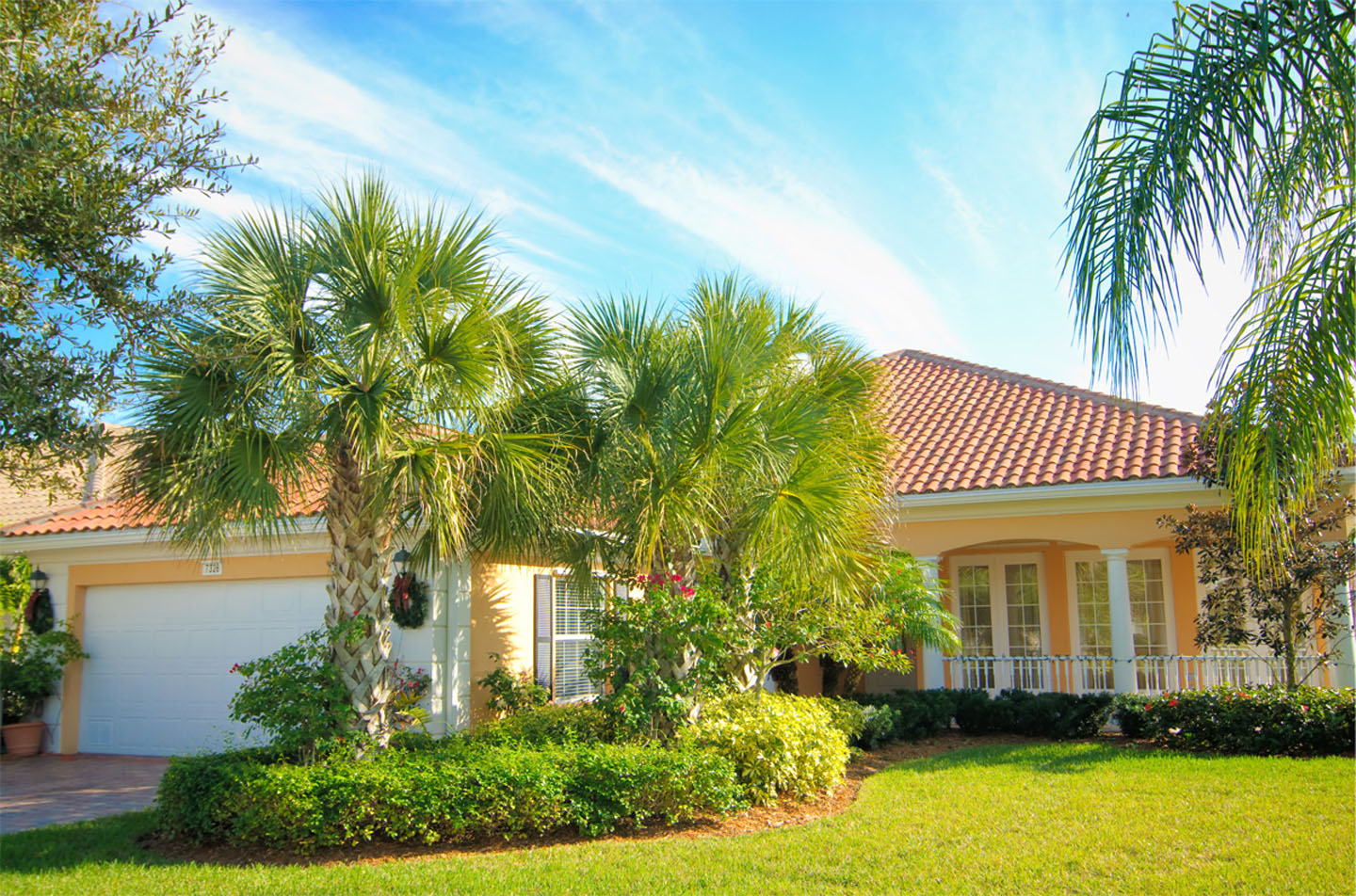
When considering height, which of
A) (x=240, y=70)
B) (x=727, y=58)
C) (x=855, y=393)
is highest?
(x=727, y=58)

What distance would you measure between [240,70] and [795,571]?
6.46 m

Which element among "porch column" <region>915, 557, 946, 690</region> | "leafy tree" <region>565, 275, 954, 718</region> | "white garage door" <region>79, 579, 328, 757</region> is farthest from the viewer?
"porch column" <region>915, 557, 946, 690</region>

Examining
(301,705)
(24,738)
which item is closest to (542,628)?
(301,705)

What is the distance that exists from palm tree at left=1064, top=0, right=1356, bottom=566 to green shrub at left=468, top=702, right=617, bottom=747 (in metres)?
6.02

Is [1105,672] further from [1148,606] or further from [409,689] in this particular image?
[409,689]

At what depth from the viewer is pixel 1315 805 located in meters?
8.49

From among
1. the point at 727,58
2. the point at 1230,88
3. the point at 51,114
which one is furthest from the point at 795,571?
the point at 51,114

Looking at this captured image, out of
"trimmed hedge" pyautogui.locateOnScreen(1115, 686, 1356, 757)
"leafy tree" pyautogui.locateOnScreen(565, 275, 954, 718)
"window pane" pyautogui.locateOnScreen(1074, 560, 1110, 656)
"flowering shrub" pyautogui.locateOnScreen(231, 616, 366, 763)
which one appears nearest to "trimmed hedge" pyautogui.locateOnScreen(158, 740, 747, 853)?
"flowering shrub" pyautogui.locateOnScreen(231, 616, 366, 763)

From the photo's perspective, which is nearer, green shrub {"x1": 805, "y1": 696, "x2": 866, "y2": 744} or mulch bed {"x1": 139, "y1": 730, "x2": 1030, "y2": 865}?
mulch bed {"x1": 139, "y1": 730, "x2": 1030, "y2": 865}

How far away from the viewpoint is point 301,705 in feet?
27.2

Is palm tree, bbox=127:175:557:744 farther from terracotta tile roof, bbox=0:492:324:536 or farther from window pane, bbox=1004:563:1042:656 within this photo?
window pane, bbox=1004:563:1042:656

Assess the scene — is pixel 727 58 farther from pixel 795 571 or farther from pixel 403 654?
pixel 403 654

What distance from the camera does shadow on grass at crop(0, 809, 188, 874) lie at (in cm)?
757

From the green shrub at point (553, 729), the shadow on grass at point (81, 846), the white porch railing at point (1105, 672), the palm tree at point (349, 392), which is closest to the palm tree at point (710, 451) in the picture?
the palm tree at point (349, 392)
